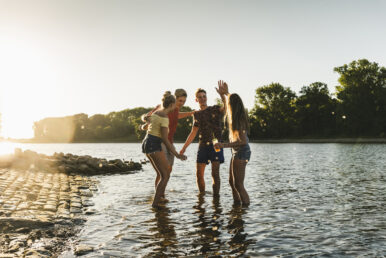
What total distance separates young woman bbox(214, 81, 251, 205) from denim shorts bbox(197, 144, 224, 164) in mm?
1295

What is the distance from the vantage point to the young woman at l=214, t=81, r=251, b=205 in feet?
24.0

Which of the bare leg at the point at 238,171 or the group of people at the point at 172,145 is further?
the bare leg at the point at 238,171

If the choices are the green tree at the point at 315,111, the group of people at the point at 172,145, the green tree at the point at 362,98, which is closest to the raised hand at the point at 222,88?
the group of people at the point at 172,145

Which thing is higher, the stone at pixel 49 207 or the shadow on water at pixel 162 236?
the stone at pixel 49 207

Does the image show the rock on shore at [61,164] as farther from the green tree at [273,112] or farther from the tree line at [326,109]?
the green tree at [273,112]

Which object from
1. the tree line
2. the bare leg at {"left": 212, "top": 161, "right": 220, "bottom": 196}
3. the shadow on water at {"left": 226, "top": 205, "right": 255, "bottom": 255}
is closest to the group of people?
the shadow on water at {"left": 226, "top": 205, "right": 255, "bottom": 255}

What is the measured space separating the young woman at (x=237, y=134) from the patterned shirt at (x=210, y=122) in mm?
1308

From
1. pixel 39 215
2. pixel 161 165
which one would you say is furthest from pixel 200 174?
pixel 39 215

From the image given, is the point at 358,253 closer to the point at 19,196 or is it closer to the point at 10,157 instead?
the point at 19,196

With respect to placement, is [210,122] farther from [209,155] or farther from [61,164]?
[61,164]

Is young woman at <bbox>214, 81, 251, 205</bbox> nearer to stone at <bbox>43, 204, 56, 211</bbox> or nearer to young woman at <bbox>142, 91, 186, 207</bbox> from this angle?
young woman at <bbox>142, 91, 186, 207</bbox>

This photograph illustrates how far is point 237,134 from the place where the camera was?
7.39m

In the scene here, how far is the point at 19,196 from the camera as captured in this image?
356 inches

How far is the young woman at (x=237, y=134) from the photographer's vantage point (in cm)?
732
